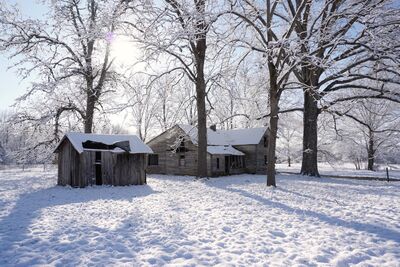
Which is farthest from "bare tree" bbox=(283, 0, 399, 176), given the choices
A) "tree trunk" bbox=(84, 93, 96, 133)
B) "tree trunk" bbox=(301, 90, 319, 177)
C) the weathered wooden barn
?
"tree trunk" bbox=(84, 93, 96, 133)

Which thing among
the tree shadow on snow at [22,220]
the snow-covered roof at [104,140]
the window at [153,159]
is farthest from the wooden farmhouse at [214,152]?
the tree shadow on snow at [22,220]

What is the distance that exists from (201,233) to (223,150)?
78.7 feet

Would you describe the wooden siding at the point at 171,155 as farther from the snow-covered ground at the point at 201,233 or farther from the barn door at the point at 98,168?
the snow-covered ground at the point at 201,233

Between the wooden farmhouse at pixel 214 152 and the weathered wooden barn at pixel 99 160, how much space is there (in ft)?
31.0

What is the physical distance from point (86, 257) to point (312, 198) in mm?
9905

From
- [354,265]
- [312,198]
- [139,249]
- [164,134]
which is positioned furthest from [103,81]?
[354,265]

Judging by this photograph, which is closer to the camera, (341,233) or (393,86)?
(341,233)

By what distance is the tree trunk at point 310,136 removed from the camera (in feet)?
78.3

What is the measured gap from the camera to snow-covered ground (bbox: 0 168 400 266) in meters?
5.74

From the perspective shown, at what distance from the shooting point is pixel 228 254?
5.97 meters

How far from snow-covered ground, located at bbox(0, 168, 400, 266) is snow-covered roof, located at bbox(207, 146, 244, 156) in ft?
56.4

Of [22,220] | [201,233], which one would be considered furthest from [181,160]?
[201,233]

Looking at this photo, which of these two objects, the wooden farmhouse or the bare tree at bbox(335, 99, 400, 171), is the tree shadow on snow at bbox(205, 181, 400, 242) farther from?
the bare tree at bbox(335, 99, 400, 171)

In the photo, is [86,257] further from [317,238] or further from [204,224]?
[317,238]
